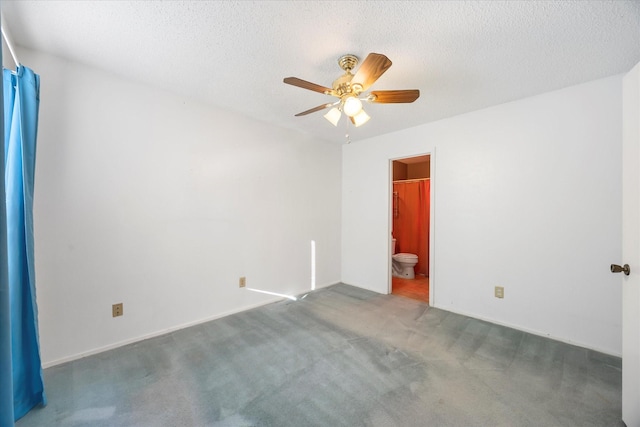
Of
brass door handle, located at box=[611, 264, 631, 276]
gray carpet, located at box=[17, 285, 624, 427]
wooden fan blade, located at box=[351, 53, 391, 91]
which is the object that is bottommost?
gray carpet, located at box=[17, 285, 624, 427]

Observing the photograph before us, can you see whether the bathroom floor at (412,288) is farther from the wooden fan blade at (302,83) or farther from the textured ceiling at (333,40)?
the wooden fan blade at (302,83)

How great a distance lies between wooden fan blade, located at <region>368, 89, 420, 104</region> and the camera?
70.2 inches

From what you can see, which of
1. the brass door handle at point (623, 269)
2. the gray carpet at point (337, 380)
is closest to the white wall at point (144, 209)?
the gray carpet at point (337, 380)

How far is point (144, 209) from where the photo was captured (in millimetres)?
2281

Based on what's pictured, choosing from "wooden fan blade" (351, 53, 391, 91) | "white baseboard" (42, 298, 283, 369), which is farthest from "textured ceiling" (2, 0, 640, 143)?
"white baseboard" (42, 298, 283, 369)

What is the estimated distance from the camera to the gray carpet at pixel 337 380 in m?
1.47

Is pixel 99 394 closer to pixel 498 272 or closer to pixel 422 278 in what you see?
pixel 498 272

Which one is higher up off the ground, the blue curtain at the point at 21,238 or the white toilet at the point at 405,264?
the blue curtain at the point at 21,238

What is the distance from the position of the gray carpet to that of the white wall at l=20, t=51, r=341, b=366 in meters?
0.33

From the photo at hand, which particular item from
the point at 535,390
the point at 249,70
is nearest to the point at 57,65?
the point at 249,70

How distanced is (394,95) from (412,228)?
136 inches

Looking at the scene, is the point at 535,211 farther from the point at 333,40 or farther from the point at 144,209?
the point at 144,209

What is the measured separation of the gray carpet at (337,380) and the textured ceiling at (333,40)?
2.21m

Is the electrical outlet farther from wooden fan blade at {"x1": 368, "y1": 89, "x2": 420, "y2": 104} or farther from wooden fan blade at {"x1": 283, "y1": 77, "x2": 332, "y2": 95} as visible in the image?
wooden fan blade at {"x1": 368, "y1": 89, "x2": 420, "y2": 104}
